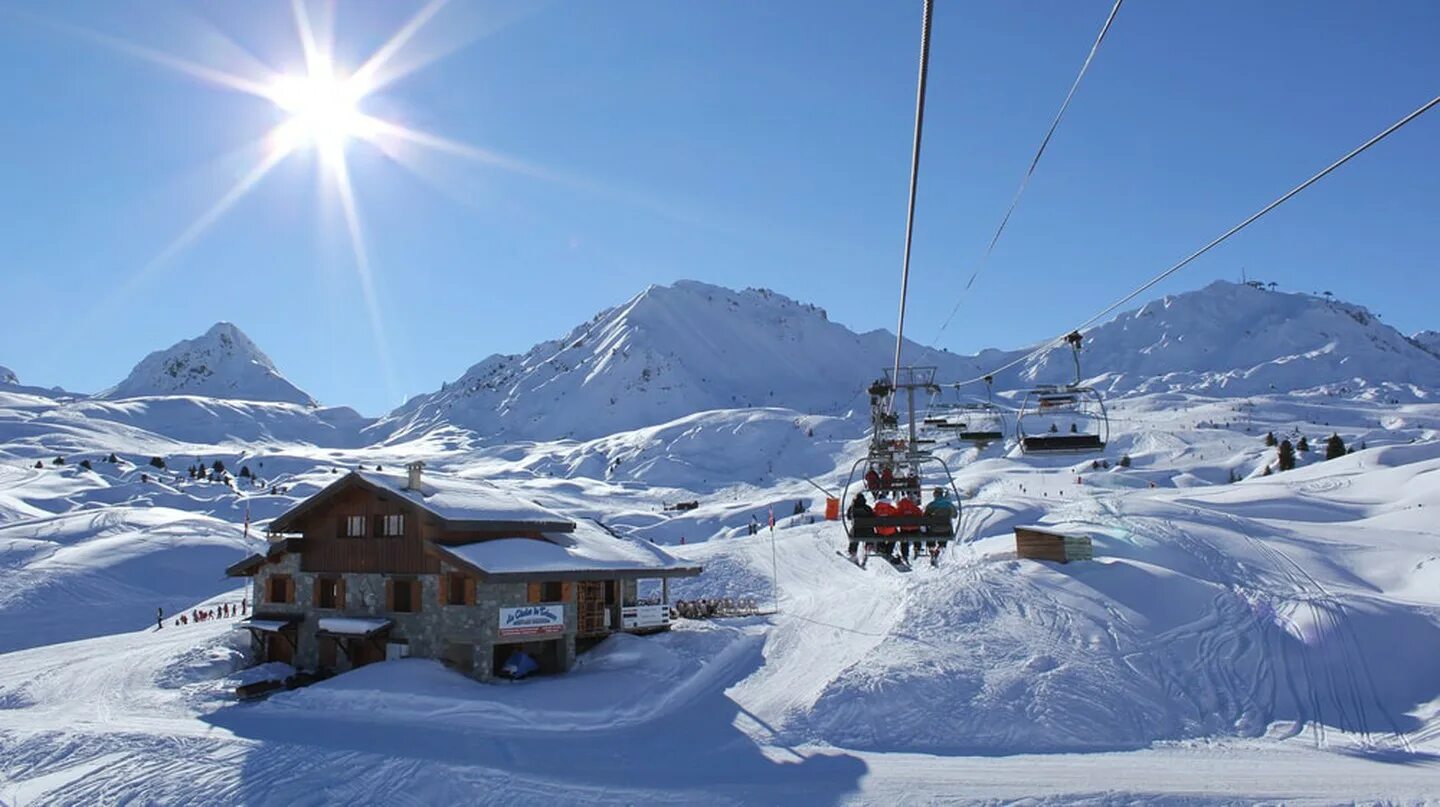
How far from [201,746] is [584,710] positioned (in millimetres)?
9806

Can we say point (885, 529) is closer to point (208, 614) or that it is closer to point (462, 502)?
point (462, 502)

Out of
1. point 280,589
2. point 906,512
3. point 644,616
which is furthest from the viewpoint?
point 644,616

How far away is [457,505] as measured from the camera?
33.6 metres

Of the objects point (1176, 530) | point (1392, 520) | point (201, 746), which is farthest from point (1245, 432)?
point (201, 746)

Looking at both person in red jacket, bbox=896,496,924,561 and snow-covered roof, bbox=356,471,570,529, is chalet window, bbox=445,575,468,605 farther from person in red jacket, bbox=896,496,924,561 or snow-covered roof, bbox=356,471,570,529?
person in red jacket, bbox=896,496,924,561

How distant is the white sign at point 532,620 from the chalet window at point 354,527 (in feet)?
24.9

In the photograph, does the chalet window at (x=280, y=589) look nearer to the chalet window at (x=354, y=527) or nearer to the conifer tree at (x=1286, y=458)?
the chalet window at (x=354, y=527)

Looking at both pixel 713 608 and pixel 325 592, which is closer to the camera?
pixel 325 592

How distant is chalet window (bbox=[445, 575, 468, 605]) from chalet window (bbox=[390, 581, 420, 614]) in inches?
54.1

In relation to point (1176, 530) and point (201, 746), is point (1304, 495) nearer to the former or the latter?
point (1176, 530)

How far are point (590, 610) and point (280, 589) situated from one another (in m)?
12.2

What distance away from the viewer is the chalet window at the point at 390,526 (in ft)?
110

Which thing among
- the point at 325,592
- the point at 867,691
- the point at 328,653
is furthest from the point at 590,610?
the point at 867,691

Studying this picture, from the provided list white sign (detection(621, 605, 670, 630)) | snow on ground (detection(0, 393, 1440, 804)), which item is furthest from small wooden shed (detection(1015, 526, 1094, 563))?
white sign (detection(621, 605, 670, 630))
